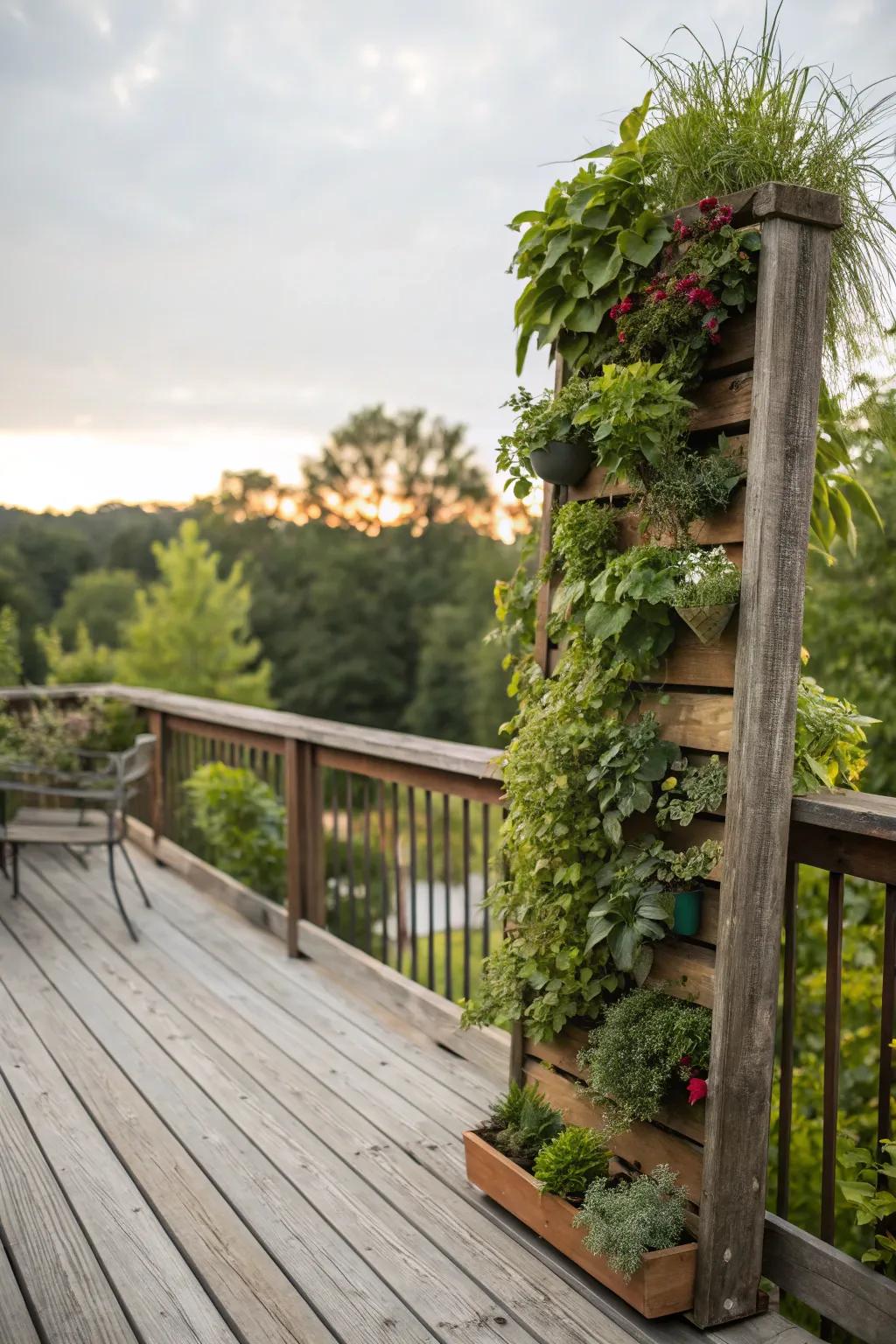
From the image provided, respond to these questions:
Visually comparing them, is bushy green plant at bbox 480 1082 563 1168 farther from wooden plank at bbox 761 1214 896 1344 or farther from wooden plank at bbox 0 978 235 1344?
wooden plank at bbox 0 978 235 1344

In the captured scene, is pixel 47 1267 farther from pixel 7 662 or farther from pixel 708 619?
pixel 7 662

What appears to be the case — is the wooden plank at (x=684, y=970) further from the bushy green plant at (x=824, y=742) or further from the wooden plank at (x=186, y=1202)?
the wooden plank at (x=186, y=1202)

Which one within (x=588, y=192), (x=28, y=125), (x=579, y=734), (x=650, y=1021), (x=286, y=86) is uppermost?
(x=286, y=86)

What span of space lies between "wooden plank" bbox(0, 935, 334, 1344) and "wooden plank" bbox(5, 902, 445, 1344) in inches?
1.3

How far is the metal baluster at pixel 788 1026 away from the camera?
2.06 metres

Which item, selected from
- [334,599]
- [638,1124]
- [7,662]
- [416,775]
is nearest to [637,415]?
[638,1124]

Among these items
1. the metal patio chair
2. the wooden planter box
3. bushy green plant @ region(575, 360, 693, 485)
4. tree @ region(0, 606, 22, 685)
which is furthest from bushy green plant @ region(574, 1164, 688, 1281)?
tree @ region(0, 606, 22, 685)

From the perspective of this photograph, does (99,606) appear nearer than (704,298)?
No

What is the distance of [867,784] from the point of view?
743 centimetres

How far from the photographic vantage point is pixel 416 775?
336cm

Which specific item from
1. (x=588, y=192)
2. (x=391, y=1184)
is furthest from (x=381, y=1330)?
(x=588, y=192)

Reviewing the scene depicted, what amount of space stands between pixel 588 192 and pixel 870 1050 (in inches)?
156

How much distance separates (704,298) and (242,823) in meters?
3.77

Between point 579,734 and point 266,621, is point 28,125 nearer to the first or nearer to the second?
point 579,734
